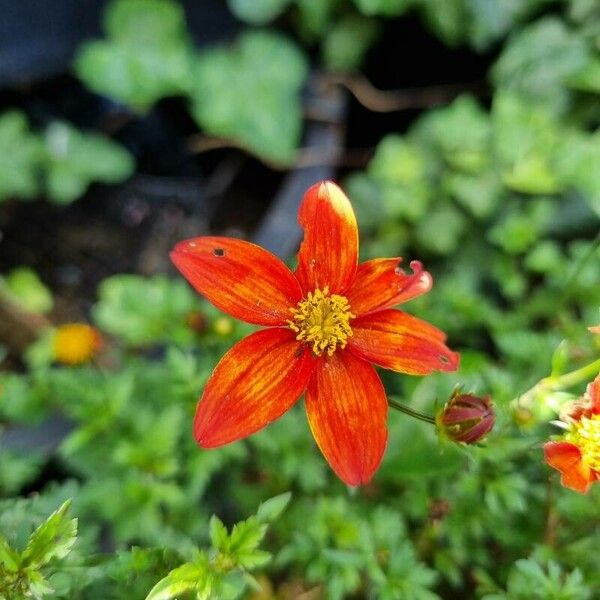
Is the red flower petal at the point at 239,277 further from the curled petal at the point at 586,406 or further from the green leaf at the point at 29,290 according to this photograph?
the green leaf at the point at 29,290

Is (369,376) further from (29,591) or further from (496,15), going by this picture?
(496,15)

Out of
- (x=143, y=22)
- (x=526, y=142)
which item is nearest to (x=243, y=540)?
(x=526, y=142)

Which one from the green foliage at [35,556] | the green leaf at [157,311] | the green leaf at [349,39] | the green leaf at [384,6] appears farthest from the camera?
the green leaf at [349,39]

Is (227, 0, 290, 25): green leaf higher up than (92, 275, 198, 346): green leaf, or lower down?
higher up

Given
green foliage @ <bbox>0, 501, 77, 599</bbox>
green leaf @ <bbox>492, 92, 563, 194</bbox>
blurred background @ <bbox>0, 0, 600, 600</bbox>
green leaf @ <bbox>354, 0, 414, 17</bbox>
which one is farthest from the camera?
green leaf @ <bbox>354, 0, 414, 17</bbox>

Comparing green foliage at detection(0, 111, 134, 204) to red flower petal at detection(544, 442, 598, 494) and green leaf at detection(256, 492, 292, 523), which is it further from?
red flower petal at detection(544, 442, 598, 494)

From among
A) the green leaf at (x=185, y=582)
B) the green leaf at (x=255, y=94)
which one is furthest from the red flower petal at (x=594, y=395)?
the green leaf at (x=255, y=94)

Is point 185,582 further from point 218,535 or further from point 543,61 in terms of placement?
point 543,61

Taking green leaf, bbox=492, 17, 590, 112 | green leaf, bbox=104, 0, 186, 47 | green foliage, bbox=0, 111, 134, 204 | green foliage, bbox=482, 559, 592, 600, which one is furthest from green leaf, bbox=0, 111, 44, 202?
green foliage, bbox=482, 559, 592, 600
